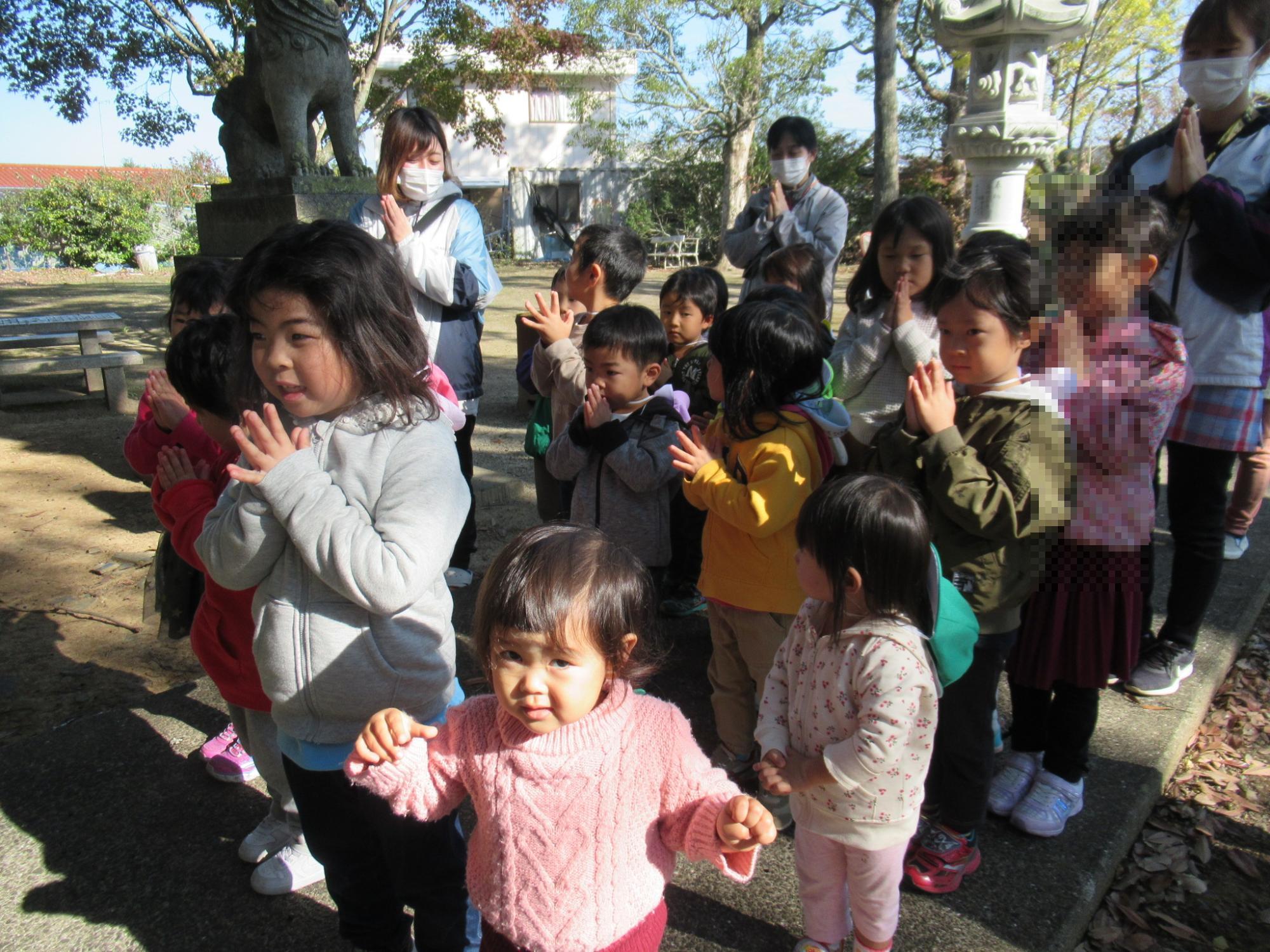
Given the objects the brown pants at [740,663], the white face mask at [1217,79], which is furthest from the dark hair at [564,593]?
the white face mask at [1217,79]

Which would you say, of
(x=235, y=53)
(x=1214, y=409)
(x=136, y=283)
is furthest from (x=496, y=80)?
(x=1214, y=409)

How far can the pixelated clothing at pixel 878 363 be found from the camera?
107 inches

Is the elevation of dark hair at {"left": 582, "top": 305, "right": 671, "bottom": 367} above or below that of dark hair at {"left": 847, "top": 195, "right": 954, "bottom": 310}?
below

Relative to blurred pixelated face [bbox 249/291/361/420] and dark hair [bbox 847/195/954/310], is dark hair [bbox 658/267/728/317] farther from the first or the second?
blurred pixelated face [bbox 249/291/361/420]

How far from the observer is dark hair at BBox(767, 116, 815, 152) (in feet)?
15.2

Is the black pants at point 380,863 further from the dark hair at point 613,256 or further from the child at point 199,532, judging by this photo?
the dark hair at point 613,256

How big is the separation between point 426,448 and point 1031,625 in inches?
61.9

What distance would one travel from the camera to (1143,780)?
2590mm

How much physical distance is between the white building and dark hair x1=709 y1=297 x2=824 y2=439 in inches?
1141

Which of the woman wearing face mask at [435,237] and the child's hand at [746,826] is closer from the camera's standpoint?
the child's hand at [746,826]

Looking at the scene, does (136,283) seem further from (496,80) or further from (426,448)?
(426,448)

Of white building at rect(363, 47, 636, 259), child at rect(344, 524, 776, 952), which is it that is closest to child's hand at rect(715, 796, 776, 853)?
child at rect(344, 524, 776, 952)

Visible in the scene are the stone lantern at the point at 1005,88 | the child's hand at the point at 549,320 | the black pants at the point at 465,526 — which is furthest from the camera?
the stone lantern at the point at 1005,88

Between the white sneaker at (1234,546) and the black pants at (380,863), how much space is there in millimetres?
3817
